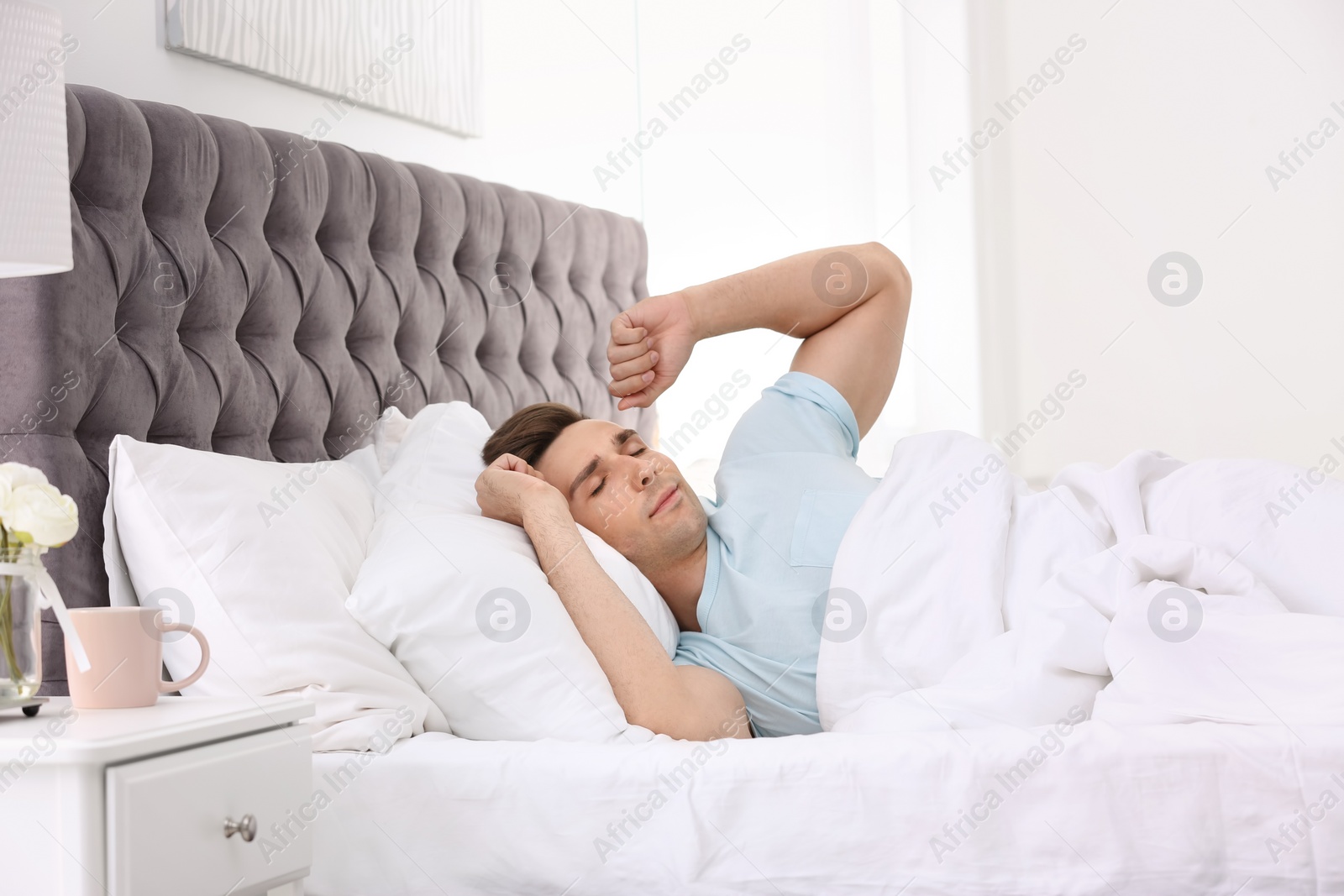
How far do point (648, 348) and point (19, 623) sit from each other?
1140mm

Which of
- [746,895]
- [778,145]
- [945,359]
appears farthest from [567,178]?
[746,895]

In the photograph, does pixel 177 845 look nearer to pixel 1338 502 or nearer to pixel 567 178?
pixel 1338 502

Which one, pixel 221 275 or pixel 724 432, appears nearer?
pixel 221 275

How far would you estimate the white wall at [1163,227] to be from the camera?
3.24 meters

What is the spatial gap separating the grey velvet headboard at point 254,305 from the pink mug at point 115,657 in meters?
0.26

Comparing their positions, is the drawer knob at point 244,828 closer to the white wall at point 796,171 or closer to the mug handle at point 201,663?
the mug handle at point 201,663

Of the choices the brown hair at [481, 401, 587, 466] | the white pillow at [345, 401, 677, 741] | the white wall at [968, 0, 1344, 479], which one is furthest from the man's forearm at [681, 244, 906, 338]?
the white wall at [968, 0, 1344, 479]

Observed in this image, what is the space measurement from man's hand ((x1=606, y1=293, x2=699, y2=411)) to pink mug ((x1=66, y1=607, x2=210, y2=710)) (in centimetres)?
97

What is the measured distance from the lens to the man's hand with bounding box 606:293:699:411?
6.36 feet

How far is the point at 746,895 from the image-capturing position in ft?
3.50

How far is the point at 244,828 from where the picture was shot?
3.38 ft

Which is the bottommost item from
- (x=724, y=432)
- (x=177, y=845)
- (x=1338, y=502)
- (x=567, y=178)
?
(x=177, y=845)

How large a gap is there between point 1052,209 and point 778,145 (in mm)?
950

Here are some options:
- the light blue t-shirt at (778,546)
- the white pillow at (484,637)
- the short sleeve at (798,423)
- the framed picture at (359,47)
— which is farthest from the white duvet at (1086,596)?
the framed picture at (359,47)
